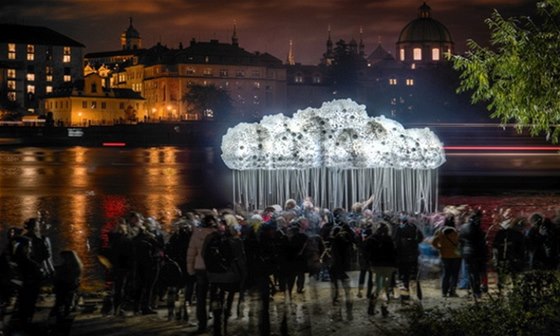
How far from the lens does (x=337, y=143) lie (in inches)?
802

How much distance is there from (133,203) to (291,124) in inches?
723

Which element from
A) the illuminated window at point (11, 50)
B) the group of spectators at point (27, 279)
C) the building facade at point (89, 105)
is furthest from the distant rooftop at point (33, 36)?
the group of spectators at point (27, 279)

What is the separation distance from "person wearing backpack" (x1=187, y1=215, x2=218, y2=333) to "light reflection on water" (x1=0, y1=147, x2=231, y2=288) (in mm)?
5699

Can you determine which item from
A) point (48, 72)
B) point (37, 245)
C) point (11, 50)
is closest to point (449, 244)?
point (37, 245)

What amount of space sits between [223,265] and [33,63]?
155 meters

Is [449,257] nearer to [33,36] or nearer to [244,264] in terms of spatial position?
[244,264]

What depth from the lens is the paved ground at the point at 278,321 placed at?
12297 millimetres

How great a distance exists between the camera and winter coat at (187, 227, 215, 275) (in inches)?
487

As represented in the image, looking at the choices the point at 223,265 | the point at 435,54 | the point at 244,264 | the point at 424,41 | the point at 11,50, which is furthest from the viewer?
the point at 424,41

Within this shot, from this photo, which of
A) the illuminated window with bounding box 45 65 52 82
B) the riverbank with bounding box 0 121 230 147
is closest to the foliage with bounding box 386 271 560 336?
the riverbank with bounding box 0 121 230 147

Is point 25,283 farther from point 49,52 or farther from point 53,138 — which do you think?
point 49,52

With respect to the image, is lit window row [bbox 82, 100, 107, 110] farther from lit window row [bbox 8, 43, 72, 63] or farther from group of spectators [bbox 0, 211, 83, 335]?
group of spectators [bbox 0, 211, 83, 335]

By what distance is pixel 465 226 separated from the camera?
46.7 feet

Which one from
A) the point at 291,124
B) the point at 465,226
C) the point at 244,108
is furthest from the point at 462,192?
the point at 244,108
